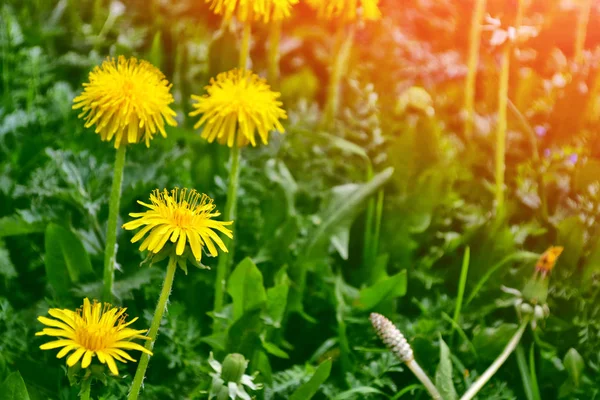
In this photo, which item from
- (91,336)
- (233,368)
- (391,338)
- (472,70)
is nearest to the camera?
(91,336)

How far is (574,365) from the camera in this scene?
1462 millimetres

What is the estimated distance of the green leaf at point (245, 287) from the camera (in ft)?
4.75

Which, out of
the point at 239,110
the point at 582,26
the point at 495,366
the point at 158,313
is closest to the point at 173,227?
the point at 158,313

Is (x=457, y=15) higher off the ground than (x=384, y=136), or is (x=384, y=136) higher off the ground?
(x=457, y=15)

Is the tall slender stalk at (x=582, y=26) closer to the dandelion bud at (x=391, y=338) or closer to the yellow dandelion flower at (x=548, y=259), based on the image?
the yellow dandelion flower at (x=548, y=259)

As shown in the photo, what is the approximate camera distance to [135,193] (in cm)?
158

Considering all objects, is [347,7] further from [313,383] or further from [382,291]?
[313,383]

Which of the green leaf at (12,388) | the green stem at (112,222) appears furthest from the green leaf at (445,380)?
Answer: the green leaf at (12,388)

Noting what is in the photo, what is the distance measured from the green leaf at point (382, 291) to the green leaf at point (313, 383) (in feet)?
0.94

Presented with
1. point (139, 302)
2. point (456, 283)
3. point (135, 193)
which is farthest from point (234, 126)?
point (456, 283)

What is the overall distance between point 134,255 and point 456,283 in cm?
79

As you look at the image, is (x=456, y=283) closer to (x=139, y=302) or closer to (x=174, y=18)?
(x=139, y=302)

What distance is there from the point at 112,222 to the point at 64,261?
0.19 metres

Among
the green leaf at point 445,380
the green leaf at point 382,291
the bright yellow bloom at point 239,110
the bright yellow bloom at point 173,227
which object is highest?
the bright yellow bloom at point 239,110
